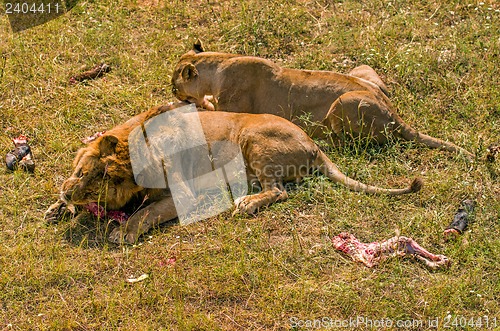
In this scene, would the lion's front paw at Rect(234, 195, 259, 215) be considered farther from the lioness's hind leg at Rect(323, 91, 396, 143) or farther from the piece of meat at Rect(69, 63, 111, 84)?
the piece of meat at Rect(69, 63, 111, 84)

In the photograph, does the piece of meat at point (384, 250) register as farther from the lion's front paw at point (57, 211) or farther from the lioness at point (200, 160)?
the lion's front paw at point (57, 211)

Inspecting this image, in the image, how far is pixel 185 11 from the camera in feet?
30.9

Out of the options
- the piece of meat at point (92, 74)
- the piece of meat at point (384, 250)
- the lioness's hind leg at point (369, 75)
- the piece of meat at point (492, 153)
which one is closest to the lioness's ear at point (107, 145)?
the piece of meat at point (384, 250)

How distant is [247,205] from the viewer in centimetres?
619

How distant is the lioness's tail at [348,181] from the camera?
617cm

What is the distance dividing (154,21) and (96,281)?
454 cm

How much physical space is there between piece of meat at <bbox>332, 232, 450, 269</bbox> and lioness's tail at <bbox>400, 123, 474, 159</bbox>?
141 centimetres

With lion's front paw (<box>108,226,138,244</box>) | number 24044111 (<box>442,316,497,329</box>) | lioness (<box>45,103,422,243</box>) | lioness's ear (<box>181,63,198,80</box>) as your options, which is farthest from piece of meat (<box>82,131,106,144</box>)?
number 24044111 (<box>442,316,497,329</box>)

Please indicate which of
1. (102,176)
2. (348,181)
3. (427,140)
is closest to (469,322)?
(348,181)

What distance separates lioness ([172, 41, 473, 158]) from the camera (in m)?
6.91

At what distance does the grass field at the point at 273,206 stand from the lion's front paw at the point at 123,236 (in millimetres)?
67

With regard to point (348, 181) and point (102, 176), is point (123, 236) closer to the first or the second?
point (102, 176)

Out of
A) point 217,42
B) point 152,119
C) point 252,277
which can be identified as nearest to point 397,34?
point 217,42

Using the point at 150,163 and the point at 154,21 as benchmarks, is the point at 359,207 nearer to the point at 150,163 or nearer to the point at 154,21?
the point at 150,163
